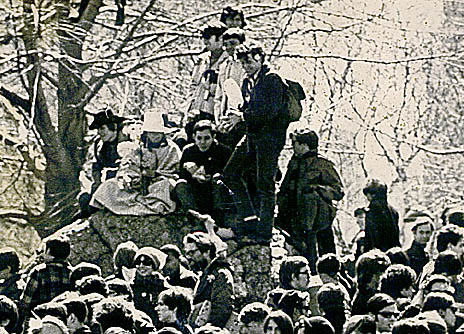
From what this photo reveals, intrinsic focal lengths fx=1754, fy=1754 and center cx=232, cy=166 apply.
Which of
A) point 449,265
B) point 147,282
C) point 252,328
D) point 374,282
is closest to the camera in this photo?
point 252,328

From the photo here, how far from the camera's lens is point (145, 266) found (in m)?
13.2

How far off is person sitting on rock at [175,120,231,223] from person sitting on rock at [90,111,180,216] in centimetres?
23

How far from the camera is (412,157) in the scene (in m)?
25.9

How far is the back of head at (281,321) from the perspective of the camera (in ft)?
38.5

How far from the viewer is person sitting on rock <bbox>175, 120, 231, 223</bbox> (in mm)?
14906

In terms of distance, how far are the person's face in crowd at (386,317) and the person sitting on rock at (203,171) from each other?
291 centimetres

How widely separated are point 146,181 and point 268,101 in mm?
1715

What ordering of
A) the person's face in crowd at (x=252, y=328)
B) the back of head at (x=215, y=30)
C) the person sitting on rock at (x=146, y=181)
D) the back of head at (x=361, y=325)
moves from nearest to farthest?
the back of head at (x=361, y=325) → the person's face in crowd at (x=252, y=328) → the person sitting on rock at (x=146, y=181) → the back of head at (x=215, y=30)

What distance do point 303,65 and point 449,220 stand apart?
7.89 metres

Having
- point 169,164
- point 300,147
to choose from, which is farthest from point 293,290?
point 169,164

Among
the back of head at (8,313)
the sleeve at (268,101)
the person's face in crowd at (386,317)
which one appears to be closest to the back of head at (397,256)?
the sleeve at (268,101)

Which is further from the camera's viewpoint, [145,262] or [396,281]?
[145,262]

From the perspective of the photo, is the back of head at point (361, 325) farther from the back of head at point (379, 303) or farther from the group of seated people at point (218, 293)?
the back of head at point (379, 303)

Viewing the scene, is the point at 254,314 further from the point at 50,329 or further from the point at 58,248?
the point at 58,248
